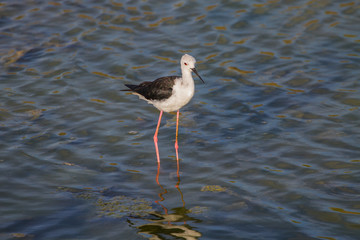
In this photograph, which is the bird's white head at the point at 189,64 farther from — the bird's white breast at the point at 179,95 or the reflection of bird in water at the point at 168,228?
the reflection of bird in water at the point at 168,228

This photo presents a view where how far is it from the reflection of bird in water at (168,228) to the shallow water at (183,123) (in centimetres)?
3

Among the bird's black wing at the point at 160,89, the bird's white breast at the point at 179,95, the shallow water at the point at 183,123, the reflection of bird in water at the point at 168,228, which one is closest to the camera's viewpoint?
the reflection of bird in water at the point at 168,228

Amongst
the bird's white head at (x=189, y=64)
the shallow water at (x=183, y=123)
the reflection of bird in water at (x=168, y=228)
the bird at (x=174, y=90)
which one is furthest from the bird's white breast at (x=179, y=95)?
the reflection of bird in water at (x=168, y=228)

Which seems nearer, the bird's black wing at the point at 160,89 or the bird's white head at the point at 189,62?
the bird's white head at the point at 189,62

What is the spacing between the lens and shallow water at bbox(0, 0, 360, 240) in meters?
7.36

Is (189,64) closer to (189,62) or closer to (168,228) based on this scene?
(189,62)

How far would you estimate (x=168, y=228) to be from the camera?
7.13 meters

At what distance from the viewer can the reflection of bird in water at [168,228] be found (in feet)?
22.8

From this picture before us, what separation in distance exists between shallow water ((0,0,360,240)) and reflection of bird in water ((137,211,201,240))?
0.03 metres

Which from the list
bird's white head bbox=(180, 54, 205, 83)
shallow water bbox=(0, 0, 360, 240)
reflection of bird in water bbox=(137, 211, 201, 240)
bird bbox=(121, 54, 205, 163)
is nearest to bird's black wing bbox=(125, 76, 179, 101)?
bird bbox=(121, 54, 205, 163)

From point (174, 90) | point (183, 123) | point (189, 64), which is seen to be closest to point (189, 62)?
point (189, 64)

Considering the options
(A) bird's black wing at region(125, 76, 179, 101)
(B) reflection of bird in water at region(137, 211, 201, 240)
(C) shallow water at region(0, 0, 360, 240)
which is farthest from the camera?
(A) bird's black wing at region(125, 76, 179, 101)

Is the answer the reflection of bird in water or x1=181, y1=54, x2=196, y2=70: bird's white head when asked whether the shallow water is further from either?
x1=181, y1=54, x2=196, y2=70: bird's white head

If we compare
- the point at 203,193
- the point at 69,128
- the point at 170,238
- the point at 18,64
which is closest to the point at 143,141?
the point at 69,128
